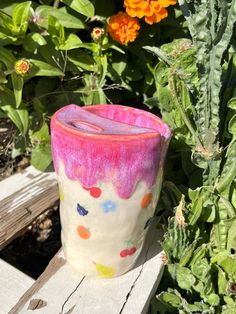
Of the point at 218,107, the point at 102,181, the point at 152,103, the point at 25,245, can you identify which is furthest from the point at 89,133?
the point at 25,245

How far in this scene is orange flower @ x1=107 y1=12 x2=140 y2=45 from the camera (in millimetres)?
1420

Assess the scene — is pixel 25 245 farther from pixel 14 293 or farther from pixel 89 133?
pixel 89 133

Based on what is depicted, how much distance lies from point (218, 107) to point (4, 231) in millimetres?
615

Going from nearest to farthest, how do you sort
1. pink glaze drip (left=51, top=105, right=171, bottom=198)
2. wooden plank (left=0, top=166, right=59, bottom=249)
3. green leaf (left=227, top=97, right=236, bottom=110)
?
pink glaze drip (left=51, top=105, right=171, bottom=198) → green leaf (left=227, top=97, right=236, bottom=110) → wooden plank (left=0, top=166, right=59, bottom=249)

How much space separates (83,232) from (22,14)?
0.64 metres

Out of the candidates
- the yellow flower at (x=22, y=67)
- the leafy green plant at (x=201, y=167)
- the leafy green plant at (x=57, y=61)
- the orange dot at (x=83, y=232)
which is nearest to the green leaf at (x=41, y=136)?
the leafy green plant at (x=57, y=61)

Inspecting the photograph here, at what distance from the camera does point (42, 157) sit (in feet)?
5.18

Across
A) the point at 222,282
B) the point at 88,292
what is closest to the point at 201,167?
the point at 222,282

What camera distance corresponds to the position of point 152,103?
1.46 metres

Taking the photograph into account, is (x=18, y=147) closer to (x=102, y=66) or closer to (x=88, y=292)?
(x=102, y=66)

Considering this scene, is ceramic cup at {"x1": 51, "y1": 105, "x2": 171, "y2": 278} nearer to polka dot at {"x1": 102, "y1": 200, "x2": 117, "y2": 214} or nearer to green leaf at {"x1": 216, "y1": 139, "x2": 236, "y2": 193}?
polka dot at {"x1": 102, "y1": 200, "x2": 117, "y2": 214}

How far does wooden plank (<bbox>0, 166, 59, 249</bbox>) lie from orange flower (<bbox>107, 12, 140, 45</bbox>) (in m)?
0.45

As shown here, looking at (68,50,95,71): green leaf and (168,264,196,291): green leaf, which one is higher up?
(68,50,95,71): green leaf

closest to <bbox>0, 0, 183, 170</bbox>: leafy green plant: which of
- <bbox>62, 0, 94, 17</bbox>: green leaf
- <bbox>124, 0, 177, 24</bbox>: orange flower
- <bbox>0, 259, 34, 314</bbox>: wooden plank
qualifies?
<bbox>62, 0, 94, 17</bbox>: green leaf
